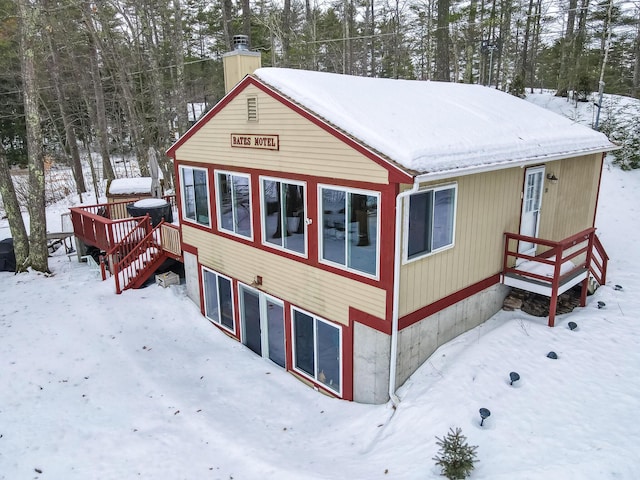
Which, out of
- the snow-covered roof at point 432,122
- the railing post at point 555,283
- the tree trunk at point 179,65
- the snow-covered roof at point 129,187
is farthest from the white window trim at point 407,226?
the tree trunk at point 179,65

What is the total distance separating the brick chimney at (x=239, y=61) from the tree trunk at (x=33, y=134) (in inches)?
272

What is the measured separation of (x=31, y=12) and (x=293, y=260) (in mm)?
11143

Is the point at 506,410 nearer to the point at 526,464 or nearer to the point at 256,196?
the point at 526,464

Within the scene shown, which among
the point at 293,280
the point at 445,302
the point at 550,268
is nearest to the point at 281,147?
the point at 293,280

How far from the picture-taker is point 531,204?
964 centimetres

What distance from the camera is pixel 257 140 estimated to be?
9055 millimetres

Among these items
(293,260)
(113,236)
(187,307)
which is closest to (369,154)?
Answer: (293,260)

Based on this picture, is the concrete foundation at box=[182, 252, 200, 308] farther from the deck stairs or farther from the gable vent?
the gable vent

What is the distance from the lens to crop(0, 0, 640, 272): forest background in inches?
730

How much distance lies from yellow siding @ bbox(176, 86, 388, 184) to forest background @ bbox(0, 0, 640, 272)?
23.8ft

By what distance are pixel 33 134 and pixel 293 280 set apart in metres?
10.4

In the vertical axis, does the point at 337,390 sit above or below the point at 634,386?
below


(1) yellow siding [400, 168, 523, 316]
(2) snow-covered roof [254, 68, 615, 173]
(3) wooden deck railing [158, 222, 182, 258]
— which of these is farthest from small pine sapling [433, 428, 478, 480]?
(3) wooden deck railing [158, 222, 182, 258]

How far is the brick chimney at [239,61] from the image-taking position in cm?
1027
